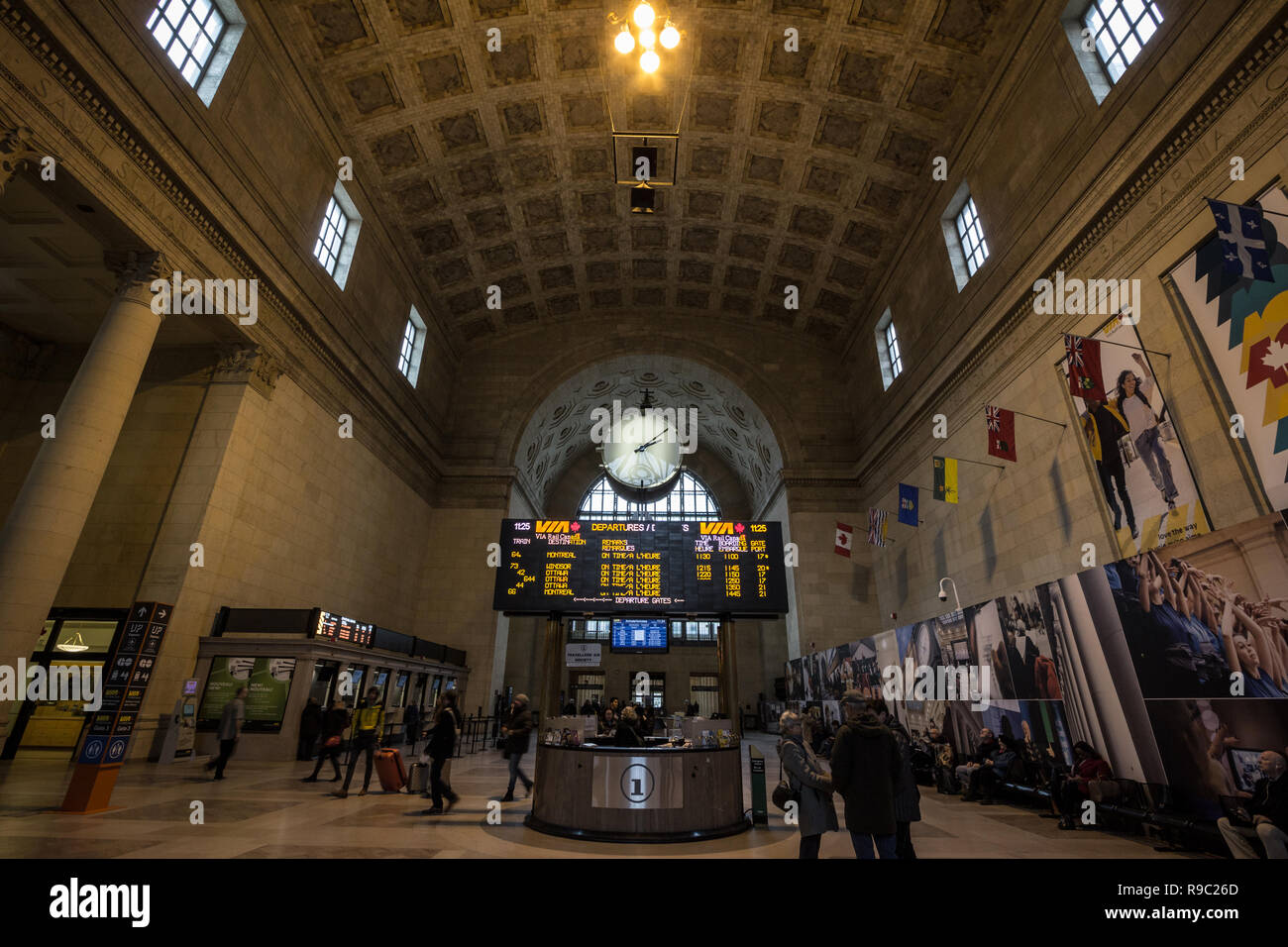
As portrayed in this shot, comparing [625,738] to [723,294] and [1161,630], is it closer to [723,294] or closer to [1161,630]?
[1161,630]

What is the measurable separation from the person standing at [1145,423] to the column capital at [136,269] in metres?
17.5

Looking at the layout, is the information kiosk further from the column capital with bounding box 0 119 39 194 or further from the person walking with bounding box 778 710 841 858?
the column capital with bounding box 0 119 39 194

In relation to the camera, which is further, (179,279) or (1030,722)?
(179,279)

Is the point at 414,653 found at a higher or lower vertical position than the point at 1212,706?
higher

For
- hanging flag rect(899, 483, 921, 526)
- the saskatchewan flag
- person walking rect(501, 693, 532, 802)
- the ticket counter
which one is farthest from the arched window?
the ticket counter

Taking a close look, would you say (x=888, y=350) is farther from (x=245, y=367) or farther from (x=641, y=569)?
(x=245, y=367)

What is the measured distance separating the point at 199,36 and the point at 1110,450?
1970 centimetres

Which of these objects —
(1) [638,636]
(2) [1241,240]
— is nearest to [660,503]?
(1) [638,636]

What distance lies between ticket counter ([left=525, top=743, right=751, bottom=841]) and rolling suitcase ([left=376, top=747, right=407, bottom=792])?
3.36 m

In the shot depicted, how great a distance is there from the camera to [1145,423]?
9.66m

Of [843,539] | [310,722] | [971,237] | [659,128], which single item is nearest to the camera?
[310,722]

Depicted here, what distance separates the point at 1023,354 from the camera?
13.4m
